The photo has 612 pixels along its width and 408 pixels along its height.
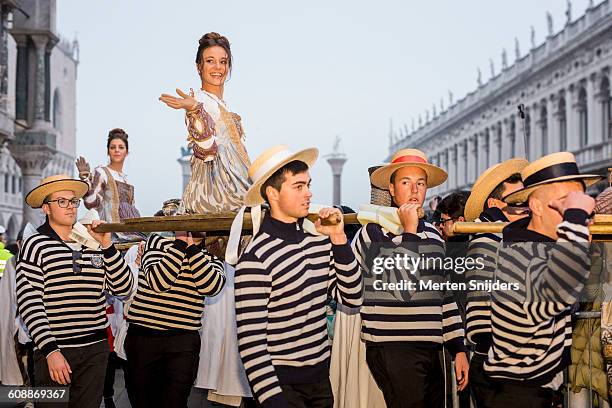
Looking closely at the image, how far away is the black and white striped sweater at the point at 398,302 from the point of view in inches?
158

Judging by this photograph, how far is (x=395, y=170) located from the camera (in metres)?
4.31

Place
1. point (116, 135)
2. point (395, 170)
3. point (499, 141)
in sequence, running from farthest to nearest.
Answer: point (499, 141), point (116, 135), point (395, 170)

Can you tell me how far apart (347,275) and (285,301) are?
0.35 m

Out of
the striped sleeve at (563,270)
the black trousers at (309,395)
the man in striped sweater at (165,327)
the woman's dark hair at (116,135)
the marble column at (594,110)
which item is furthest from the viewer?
the marble column at (594,110)

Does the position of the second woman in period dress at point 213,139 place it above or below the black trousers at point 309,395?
above

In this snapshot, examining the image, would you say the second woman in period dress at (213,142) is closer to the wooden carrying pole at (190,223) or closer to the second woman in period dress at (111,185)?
the wooden carrying pole at (190,223)

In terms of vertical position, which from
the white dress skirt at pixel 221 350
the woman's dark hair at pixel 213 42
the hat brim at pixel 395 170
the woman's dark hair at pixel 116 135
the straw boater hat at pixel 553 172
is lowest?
the white dress skirt at pixel 221 350

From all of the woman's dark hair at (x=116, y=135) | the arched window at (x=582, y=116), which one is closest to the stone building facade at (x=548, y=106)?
the arched window at (x=582, y=116)

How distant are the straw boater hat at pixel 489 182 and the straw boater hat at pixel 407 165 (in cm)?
33

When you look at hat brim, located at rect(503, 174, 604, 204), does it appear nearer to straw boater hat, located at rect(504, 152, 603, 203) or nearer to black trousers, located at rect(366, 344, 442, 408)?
straw boater hat, located at rect(504, 152, 603, 203)

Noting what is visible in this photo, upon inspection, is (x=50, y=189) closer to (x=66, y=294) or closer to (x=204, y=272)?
(x=66, y=294)

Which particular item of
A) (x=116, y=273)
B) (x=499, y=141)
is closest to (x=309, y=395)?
(x=116, y=273)

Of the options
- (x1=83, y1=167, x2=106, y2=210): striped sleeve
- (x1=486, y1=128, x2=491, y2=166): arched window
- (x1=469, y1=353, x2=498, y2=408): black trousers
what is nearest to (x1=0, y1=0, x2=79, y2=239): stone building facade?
(x1=83, y1=167, x2=106, y2=210): striped sleeve

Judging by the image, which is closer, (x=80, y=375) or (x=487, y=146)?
(x=80, y=375)
